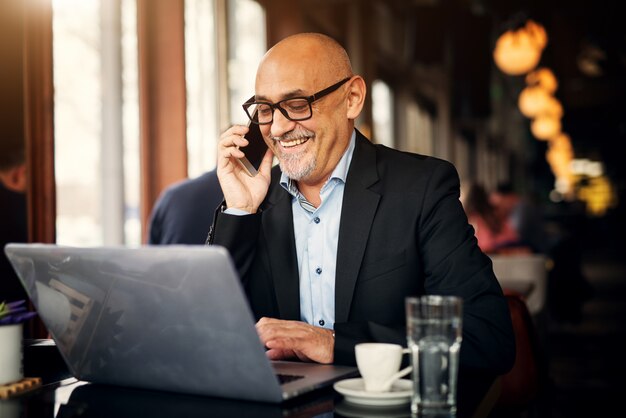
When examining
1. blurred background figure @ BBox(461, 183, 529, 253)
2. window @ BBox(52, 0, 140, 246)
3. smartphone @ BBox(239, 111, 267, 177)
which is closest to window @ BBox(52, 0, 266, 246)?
window @ BBox(52, 0, 140, 246)

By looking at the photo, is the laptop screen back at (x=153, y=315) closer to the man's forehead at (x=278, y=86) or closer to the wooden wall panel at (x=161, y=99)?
the man's forehead at (x=278, y=86)

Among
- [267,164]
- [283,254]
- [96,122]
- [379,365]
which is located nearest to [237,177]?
[267,164]

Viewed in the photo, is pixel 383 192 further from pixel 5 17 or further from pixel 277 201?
pixel 5 17

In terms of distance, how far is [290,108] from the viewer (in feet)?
5.93

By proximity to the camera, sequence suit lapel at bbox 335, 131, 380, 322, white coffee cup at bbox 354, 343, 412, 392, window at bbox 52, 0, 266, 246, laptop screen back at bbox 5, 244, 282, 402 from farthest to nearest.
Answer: window at bbox 52, 0, 266, 246
suit lapel at bbox 335, 131, 380, 322
white coffee cup at bbox 354, 343, 412, 392
laptop screen back at bbox 5, 244, 282, 402

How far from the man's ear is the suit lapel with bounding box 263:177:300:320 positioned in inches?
11.0

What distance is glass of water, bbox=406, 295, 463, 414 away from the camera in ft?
3.55

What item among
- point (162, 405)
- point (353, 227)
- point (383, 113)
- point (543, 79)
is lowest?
point (162, 405)

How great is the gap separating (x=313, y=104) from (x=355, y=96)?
18cm

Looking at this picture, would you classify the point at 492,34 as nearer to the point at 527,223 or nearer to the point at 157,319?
the point at 527,223

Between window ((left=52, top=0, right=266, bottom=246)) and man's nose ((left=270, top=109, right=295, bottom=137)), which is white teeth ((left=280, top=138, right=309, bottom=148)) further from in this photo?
window ((left=52, top=0, right=266, bottom=246))

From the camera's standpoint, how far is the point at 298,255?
1.89 m

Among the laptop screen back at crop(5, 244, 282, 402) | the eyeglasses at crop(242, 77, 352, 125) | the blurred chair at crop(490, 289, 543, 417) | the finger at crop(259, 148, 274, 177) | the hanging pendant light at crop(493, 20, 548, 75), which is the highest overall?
the hanging pendant light at crop(493, 20, 548, 75)

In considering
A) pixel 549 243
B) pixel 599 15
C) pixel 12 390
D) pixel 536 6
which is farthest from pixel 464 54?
pixel 12 390
